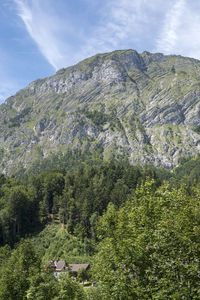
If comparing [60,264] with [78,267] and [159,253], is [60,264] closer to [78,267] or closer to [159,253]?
[78,267]

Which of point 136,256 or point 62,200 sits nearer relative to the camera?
point 136,256

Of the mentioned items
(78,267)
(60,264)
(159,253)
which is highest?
(159,253)

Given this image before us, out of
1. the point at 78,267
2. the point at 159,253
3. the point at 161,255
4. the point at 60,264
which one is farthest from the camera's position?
the point at 78,267

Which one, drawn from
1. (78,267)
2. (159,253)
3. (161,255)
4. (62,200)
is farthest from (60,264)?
(161,255)

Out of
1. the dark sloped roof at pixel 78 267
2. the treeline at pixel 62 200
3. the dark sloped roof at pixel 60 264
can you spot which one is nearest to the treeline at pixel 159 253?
the dark sloped roof at pixel 60 264

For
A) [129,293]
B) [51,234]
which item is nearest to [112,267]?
[129,293]

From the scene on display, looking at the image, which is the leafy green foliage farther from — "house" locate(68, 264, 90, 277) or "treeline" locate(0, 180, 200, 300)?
"house" locate(68, 264, 90, 277)

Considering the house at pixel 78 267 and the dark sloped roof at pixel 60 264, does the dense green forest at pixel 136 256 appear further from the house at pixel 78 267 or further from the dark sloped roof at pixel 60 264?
the dark sloped roof at pixel 60 264

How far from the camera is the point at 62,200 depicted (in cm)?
10088

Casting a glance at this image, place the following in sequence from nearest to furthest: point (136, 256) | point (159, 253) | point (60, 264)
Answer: point (159, 253) → point (136, 256) → point (60, 264)

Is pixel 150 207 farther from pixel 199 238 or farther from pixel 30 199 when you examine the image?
pixel 30 199

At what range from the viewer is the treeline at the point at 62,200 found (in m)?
91.1

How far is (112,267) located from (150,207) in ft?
22.0

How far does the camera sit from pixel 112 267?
20.3 m
